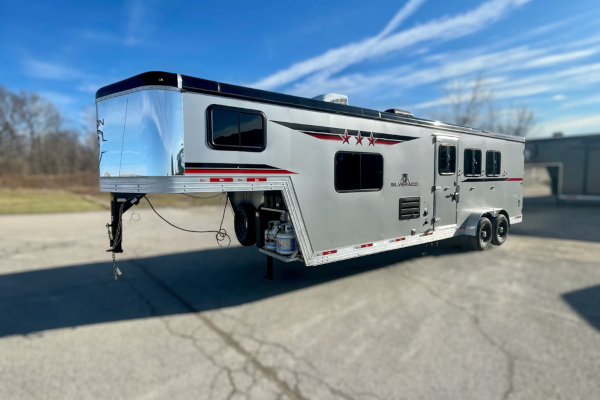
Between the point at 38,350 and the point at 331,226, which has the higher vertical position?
the point at 331,226

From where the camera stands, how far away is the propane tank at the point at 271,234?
579cm

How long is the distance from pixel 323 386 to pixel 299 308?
2009 millimetres

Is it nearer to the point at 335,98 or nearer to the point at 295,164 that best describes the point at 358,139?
the point at 335,98

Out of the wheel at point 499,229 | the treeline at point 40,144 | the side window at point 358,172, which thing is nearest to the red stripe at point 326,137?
the side window at point 358,172

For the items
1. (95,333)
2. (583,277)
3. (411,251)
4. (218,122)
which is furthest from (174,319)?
(583,277)

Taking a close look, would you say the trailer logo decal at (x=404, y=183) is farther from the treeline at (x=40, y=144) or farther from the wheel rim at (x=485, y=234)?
the treeline at (x=40, y=144)

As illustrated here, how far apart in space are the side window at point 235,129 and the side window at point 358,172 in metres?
1.56

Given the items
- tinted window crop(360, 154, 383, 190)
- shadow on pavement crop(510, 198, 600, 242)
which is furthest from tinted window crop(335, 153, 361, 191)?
shadow on pavement crop(510, 198, 600, 242)

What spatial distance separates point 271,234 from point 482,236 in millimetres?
5985

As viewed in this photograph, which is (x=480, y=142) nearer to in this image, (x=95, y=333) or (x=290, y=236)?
(x=290, y=236)

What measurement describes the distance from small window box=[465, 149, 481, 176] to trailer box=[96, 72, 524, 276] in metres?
0.05

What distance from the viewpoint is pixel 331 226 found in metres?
5.73

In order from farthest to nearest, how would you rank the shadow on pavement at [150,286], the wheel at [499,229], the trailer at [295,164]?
the wheel at [499,229], the shadow on pavement at [150,286], the trailer at [295,164]

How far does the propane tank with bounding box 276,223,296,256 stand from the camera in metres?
5.52
